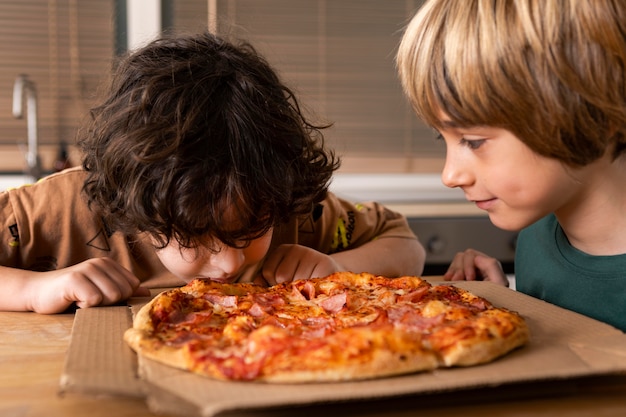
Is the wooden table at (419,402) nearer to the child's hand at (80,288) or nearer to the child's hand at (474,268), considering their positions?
the child's hand at (80,288)

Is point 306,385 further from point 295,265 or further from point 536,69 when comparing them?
point 295,265

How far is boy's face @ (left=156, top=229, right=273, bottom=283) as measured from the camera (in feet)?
3.45

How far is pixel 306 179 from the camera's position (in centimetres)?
112

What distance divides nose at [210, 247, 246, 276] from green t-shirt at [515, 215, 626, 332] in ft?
1.53

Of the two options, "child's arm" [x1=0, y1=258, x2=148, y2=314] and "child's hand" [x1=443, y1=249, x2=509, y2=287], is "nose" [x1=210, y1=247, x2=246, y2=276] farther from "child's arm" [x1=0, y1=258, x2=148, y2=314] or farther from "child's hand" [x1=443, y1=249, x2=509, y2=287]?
"child's hand" [x1=443, y1=249, x2=509, y2=287]

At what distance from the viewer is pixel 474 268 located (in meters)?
1.33

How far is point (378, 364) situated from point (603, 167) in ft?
1.72

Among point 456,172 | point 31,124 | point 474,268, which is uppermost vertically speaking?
point 456,172

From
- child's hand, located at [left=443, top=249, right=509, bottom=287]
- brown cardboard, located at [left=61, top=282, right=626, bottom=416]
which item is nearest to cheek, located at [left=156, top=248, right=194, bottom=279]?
brown cardboard, located at [left=61, top=282, right=626, bottom=416]

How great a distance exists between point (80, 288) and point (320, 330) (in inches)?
14.8

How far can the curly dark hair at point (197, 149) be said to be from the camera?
39.0 inches

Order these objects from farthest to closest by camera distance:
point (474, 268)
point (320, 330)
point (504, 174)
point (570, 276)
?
point (474, 268) → point (570, 276) → point (504, 174) → point (320, 330)

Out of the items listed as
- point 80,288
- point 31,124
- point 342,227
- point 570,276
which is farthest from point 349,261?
point 31,124

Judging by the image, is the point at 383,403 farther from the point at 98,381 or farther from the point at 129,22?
the point at 129,22
